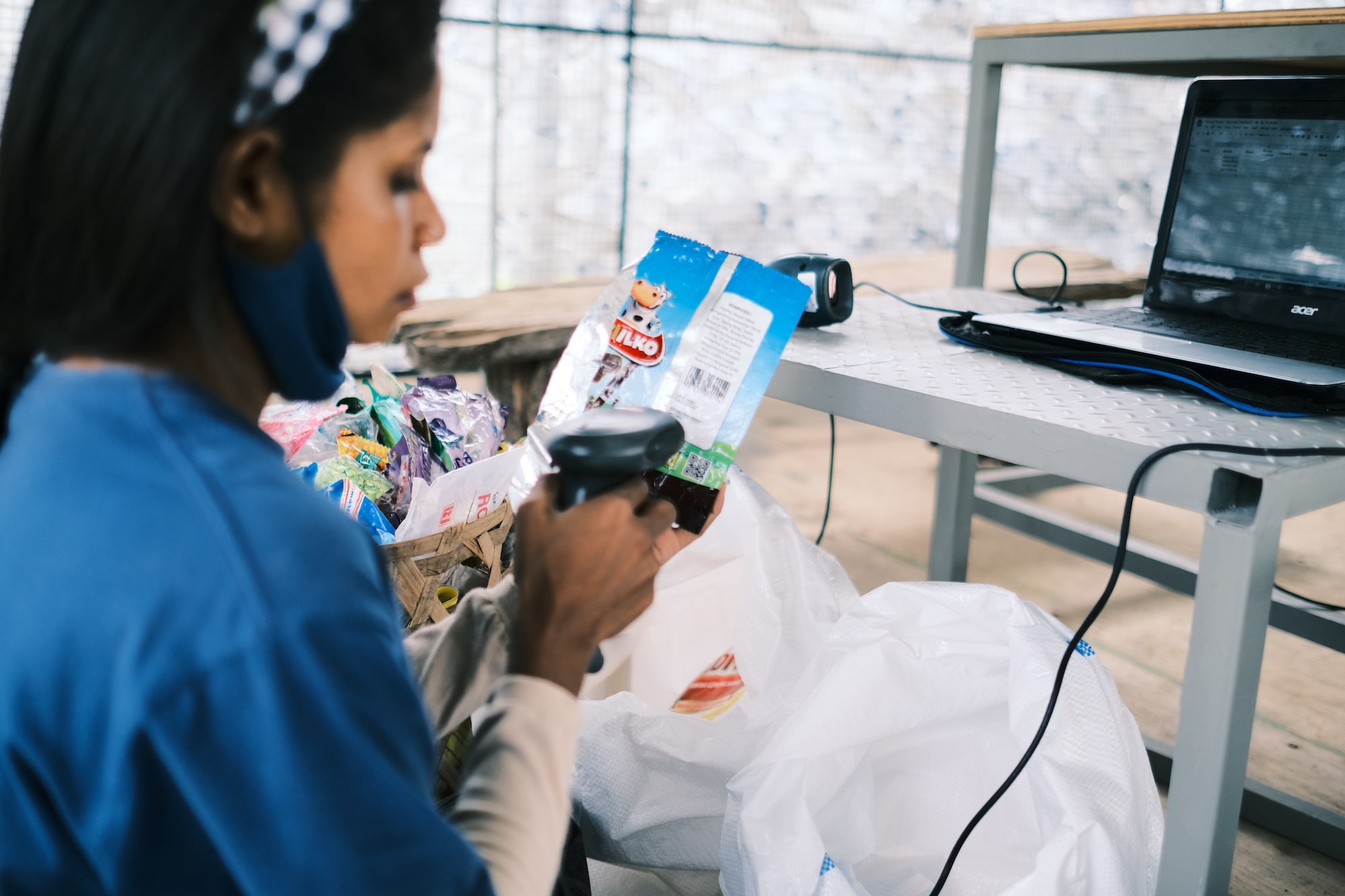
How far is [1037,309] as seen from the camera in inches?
50.6

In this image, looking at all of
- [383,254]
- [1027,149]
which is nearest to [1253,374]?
[383,254]

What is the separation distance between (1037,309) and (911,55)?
9.99 ft

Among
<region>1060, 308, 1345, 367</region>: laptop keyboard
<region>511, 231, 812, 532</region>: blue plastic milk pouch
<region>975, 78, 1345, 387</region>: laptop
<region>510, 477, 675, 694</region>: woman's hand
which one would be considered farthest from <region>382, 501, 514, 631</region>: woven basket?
<region>1060, 308, 1345, 367</region>: laptop keyboard

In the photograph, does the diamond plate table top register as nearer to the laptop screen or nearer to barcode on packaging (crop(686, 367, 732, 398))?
barcode on packaging (crop(686, 367, 732, 398))

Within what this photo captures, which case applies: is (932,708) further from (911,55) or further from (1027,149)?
(1027,149)

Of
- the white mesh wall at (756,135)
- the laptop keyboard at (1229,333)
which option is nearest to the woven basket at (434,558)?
the laptop keyboard at (1229,333)

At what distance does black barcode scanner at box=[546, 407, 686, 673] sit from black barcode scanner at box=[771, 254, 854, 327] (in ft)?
1.47

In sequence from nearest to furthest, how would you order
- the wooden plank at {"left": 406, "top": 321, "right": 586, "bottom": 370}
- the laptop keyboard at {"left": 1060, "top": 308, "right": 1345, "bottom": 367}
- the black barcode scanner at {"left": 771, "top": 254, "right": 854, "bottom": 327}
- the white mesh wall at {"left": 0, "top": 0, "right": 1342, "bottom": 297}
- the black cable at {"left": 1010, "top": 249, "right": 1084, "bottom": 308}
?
1. the laptop keyboard at {"left": 1060, "top": 308, "right": 1345, "bottom": 367}
2. the black barcode scanner at {"left": 771, "top": 254, "right": 854, "bottom": 327}
3. the black cable at {"left": 1010, "top": 249, "right": 1084, "bottom": 308}
4. the wooden plank at {"left": 406, "top": 321, "right": 586, "bottom": 370}
5. the white mesh wall at {"left": 0, "top": 0, "right": 1342, "bottom": 297}

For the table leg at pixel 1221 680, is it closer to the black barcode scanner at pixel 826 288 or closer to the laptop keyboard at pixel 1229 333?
the laptop keyboard at pixel 1229 333

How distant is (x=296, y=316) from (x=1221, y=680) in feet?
1.92

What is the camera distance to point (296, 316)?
468mm

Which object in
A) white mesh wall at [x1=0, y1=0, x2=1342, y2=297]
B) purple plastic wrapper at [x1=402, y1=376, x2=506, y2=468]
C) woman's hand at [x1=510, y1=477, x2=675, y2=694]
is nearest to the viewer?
woman's hand at [x1=510, y1=477, x2=675, y2=694]

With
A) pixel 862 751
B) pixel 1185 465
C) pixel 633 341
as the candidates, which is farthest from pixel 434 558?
pixel 1185 465

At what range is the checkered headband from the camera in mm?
418
